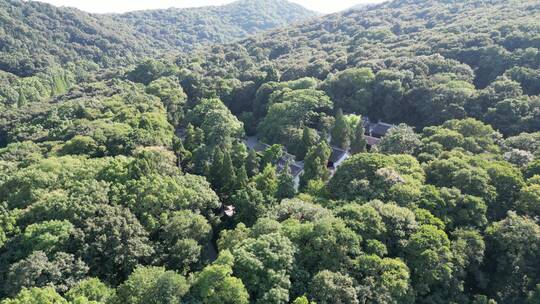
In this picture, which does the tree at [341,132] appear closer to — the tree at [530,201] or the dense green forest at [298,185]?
the dense green forest at [298,185]

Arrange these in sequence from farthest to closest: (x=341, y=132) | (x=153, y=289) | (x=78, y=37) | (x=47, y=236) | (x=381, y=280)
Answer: (x=78, y=37) < (x=341, y=132) < (x=47, y=236) < (x=381, y=280) < (x=153, y=289)

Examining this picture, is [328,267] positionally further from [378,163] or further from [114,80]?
[114,80]

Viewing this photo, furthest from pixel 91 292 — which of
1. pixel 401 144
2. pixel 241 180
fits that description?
pixel 401 144

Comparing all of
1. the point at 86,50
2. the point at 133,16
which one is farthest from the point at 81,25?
the point at 133,16

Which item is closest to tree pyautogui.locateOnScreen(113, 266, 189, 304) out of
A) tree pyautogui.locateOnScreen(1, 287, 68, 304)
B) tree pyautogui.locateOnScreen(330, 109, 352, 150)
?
tree pyautogui.locateOnScreen(1, 287, 68, 304)

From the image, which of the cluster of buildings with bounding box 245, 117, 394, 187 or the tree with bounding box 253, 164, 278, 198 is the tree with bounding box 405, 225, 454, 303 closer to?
the tree with bounding box 253, 164, 278, 198

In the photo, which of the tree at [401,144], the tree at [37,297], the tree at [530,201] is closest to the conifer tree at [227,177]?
the tree at [401,144]

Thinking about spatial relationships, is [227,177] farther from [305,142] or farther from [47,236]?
[47,236]
